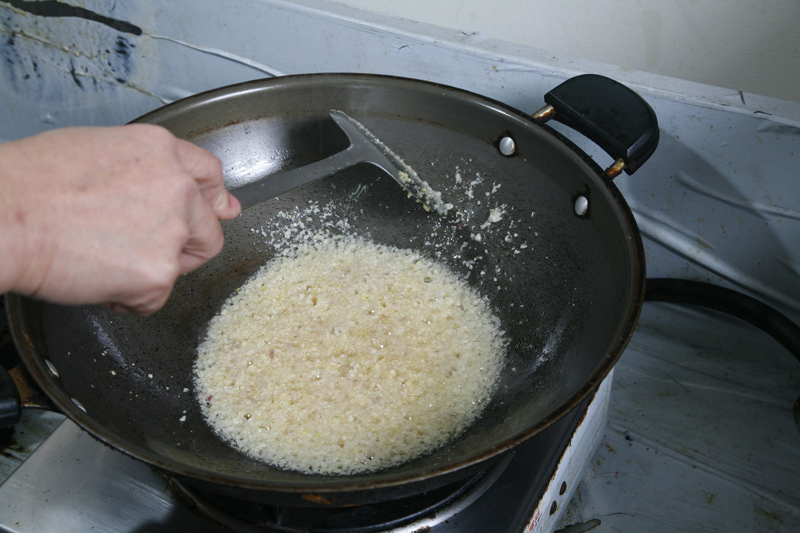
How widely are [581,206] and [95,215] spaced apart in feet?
1.85

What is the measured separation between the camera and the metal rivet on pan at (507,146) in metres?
0.84

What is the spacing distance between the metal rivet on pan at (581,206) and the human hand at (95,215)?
478 millimetres

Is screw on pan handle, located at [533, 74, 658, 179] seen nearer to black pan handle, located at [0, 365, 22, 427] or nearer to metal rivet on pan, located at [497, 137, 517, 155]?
metal rivet on pan, located at [497, 137, 517, 155]

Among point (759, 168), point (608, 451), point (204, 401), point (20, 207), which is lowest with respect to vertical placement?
point (608, 451)

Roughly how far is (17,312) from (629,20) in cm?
143

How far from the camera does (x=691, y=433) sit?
1023 millimetres

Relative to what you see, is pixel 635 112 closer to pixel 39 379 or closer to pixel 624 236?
pixel 624 236

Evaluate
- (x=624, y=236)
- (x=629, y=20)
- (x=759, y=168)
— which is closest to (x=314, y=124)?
(x=624, y=236)

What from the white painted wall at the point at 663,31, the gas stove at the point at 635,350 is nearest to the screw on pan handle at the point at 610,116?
the gas stove at the point at 635,350

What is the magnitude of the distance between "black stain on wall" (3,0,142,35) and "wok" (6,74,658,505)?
564 mm

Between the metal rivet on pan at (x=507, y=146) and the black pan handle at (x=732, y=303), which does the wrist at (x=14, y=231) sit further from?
the black pan handle at (x=732, y=303)

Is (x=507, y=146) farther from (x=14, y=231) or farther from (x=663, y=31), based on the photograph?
(x=663, y=31)

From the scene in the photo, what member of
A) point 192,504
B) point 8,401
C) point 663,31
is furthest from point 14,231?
point 663,31

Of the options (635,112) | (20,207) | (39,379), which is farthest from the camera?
(635,112)
